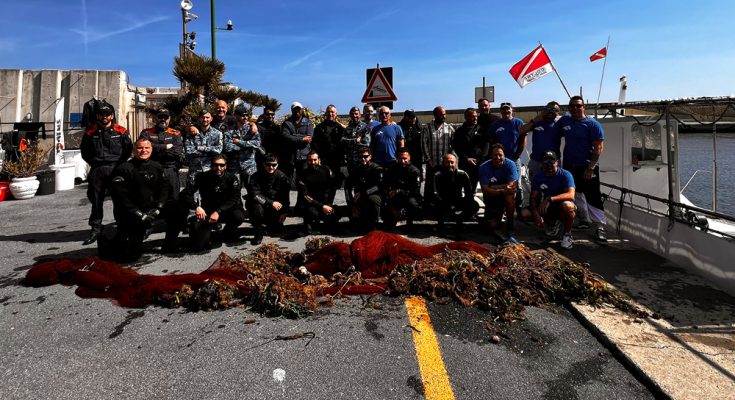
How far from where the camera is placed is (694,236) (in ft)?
14.9

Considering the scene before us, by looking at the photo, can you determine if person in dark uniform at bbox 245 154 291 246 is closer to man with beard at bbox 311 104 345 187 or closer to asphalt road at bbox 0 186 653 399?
man with beard at bbox 311 104 345 187

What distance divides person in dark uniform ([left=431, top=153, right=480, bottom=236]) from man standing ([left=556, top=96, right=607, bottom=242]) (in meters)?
1.52

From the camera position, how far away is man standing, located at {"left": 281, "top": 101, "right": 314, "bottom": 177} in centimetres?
732

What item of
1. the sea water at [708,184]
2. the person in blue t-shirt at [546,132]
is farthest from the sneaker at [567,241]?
the sea water at [708,184]

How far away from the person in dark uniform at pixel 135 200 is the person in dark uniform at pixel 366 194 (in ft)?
9.21

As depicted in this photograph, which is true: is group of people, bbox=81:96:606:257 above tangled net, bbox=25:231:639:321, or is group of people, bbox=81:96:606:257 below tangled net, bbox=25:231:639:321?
above

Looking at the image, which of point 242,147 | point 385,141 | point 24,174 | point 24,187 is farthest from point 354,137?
point 24,174

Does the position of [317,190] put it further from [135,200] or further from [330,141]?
[135,200]

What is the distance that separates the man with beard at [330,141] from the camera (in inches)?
301

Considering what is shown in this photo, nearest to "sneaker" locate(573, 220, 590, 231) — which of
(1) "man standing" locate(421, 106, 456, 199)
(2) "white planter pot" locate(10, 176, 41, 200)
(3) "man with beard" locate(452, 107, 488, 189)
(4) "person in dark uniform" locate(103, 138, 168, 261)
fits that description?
(3) "man with beard" locate(452, 107, 488, 189)

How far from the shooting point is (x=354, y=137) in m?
7.54

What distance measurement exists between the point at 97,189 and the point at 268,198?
2.41m

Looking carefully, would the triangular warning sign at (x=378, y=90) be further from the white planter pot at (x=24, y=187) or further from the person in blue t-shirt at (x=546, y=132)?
the white planter pot at (x=24, y=187)

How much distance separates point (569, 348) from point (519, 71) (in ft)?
23.7
